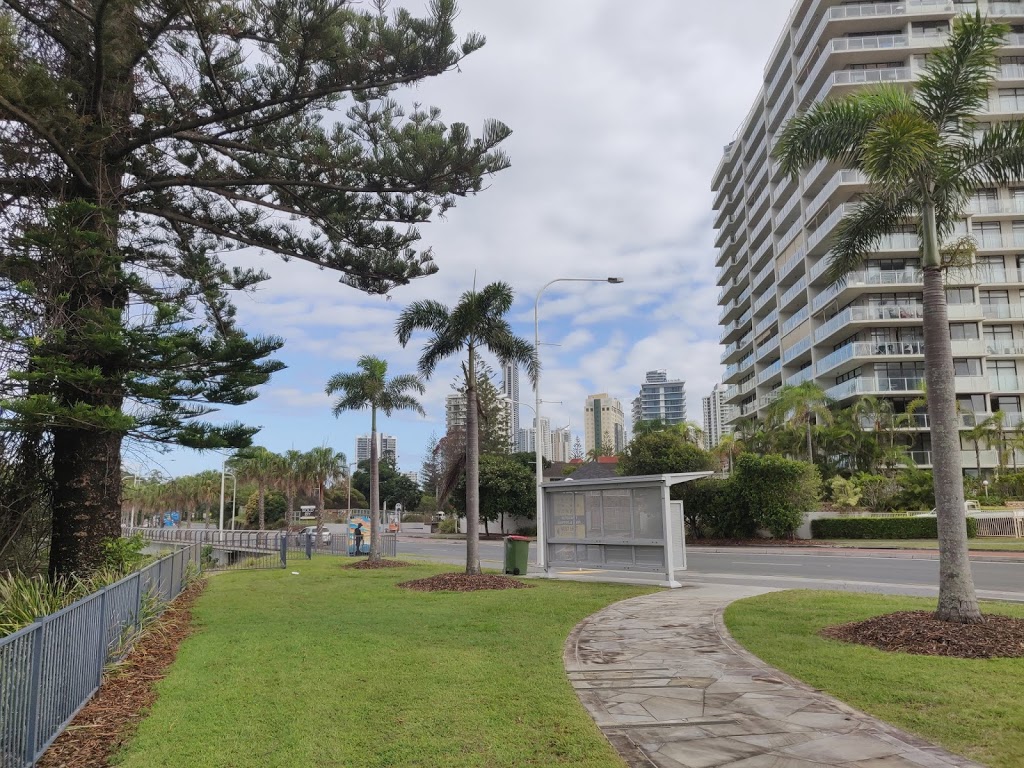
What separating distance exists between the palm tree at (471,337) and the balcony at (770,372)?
164ft

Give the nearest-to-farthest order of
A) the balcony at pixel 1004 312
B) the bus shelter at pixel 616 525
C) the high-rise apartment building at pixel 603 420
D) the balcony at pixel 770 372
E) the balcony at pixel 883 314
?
the bus shelter at pixel 616 525
the balcony at pixel 883 314
the balcony at pixel 1004 312
the balcony at pixel 770 372
the high-rise apartment building at pixel 603 420

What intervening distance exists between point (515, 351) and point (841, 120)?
9.71m

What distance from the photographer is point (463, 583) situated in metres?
15.6

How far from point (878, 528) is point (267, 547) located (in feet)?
95.6

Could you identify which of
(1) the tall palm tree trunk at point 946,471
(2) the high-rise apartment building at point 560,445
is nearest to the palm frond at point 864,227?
(1) the tall palm tree trunk at point 946,471

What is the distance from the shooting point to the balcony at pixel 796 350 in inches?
2196

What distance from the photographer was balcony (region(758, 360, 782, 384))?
62875 millimetres

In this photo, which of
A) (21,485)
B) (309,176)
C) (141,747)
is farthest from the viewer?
(309,176)

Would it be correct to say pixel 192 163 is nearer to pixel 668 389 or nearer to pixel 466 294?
pixel 466 294

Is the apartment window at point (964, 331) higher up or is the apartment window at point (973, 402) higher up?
the apartment window at point (964, 331)

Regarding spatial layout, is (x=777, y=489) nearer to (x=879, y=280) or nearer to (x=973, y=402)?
(x=879, y=280)

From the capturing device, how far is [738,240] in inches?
3031

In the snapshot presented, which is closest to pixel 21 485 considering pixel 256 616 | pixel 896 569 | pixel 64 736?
pixel 256 616

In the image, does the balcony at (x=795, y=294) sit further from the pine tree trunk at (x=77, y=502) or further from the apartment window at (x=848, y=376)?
the pine tree trunk at (x=77, y=502)
